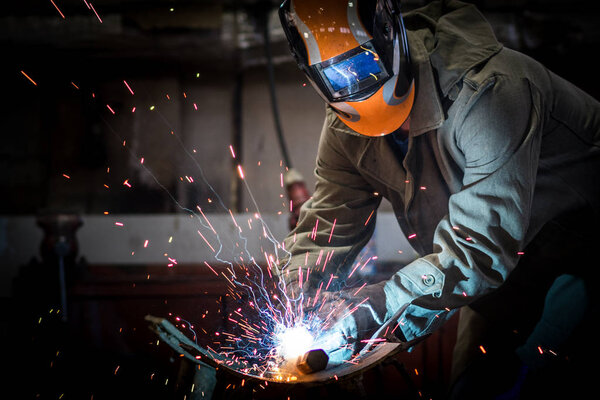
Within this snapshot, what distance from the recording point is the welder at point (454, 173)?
121cm

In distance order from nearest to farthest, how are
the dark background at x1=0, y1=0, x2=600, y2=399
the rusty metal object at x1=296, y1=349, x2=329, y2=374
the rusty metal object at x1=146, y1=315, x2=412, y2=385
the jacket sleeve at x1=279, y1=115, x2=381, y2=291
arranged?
the rusty metal object at x1=146, y1=315, x2=412, y2=385, the rusty metal object at x1=296, y1=349, x2=329, y2=374, the jacket sleeve at x1=279, y1=115, x2=381, y2=291, the dark background at x1=0, y1=0, x2=600, y2=399

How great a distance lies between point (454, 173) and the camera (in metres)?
1.38

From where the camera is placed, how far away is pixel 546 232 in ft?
4.61

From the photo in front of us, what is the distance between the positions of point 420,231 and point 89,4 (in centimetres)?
257

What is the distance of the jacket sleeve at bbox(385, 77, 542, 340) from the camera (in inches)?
46.8

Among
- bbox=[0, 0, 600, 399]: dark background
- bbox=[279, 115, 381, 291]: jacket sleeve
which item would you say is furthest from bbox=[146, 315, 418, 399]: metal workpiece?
bbox=[0, 0, 600, 399]: dark background

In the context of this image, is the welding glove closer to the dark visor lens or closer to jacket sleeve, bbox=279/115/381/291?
jacket sleeve, bbox=279/115/381/291

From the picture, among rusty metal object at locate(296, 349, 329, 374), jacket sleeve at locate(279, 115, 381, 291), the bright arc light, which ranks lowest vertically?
the bright arc light

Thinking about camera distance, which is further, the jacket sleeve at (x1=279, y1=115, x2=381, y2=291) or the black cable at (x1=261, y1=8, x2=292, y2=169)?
the black cable at (x1=261, y1=8, x2=292, y2=169)

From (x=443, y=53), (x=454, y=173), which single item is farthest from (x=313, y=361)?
(x=443, y=53)

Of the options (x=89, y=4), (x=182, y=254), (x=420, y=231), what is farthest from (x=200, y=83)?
(x=420, y=231)

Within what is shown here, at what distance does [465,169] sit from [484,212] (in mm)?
127

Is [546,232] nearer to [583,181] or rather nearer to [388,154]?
[583,181]

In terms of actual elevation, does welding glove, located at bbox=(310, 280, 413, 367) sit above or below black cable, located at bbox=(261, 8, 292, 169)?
below
